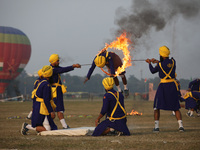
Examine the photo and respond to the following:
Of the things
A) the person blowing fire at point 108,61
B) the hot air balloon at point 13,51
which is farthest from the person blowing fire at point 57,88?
the hot air balloon at point 13,51

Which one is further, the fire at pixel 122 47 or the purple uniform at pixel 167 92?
the fire at pixel 122 47

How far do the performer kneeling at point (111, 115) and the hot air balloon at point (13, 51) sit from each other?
83.9 m

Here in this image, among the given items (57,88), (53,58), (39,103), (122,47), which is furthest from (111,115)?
(122,47)

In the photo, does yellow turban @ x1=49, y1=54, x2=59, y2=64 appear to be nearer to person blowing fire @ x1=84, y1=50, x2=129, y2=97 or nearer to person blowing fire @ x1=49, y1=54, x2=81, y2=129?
person blowing fire @ x1=49, y1=54, x2=81, y2=129

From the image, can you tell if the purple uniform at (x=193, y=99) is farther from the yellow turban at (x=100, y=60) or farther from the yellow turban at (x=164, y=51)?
the yellow turban at (x=100, y=60)

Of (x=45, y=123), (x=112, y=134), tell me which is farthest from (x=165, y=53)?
(x=45, y=123)

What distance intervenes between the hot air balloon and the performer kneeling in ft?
275

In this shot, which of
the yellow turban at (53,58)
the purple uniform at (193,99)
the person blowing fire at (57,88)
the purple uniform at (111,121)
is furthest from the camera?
the purple uniform at (193,99)

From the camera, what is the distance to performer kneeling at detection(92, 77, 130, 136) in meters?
12.7

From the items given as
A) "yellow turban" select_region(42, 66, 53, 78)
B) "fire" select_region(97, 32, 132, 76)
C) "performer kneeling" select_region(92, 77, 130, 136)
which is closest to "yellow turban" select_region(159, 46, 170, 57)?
"fire" select_region(97, 32, 132, 76)

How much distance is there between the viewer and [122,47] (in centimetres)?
1638

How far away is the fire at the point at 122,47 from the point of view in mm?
15890

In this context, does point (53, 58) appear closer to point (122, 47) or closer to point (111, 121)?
point (122, 47)

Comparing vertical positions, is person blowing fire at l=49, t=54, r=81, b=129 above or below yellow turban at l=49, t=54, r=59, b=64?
below
